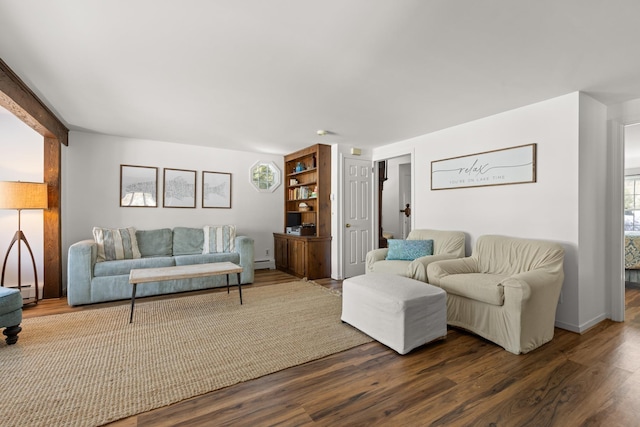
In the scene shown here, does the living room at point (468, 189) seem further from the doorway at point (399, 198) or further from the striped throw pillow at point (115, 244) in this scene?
the doorway at point (399, 198)

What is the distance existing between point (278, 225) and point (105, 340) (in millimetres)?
3560

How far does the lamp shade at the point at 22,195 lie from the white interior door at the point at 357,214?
3.87m

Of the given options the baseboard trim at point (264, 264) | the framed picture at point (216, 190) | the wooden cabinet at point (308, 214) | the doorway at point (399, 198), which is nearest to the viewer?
the wooden cabinet at point (308, 214)

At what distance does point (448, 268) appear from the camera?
9.49 ft

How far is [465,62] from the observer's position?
7.01 ft

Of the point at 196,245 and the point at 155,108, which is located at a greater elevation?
the point at 155,108

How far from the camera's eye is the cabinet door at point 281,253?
5191 mm

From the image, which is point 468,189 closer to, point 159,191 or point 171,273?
point 171,273

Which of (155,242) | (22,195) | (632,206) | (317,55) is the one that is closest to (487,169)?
(317,55)

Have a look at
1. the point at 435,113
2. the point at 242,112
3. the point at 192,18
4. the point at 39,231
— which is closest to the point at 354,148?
the point at 435,113

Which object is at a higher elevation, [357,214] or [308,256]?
[357,214]

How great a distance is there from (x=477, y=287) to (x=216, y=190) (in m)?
4.27

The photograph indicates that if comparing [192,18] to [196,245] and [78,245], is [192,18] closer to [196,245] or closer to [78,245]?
[78,245]

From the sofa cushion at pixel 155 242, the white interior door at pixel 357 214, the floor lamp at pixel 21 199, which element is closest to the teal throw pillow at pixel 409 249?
the white interior door at pixel 357 214
